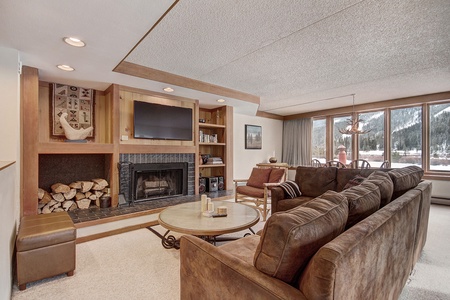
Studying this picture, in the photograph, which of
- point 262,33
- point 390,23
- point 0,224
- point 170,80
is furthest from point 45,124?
point 390,23

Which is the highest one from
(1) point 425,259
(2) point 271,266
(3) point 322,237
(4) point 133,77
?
(4) point 133,77

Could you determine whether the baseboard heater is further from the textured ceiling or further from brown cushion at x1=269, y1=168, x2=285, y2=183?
brown cushion at x1=269, y1=168, x2=285, y2=183

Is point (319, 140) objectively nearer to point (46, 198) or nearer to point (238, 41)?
point (238, 41)

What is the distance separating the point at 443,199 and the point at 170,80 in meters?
6.05

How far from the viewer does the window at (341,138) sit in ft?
20.8

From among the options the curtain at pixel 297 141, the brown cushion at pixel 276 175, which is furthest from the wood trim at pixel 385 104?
the brown cushion at pixel 276 175

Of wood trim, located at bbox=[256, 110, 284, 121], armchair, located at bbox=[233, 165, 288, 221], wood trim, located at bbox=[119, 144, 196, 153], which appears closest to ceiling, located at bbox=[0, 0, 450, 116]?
wood trim, located at bbox=[119, 144, 196, 153]

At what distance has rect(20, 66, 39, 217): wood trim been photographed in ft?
9.71

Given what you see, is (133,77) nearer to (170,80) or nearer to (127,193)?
(170,80)

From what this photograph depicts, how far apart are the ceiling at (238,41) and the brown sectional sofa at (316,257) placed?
176 cm

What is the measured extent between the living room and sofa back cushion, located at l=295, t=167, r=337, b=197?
1626mm

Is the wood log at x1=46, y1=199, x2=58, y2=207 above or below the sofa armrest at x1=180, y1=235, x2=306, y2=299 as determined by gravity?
below

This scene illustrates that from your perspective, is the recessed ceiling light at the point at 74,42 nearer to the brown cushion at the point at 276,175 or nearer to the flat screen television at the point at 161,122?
the flat screen television at the point at 161,122

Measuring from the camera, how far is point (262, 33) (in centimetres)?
246
